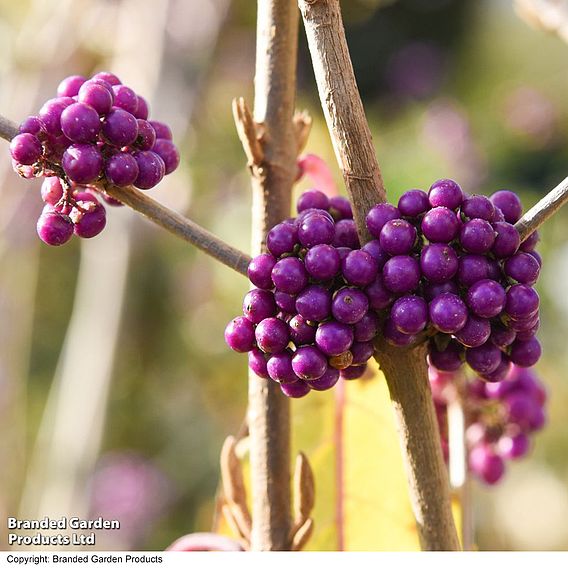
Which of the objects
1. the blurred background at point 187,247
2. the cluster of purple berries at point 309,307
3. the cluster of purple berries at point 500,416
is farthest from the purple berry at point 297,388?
the blurred background at point 187,247

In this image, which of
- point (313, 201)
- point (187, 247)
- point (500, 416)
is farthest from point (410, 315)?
point (187, 247)

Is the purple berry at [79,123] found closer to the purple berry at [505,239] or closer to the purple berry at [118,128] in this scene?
the purple berry at [118,128]

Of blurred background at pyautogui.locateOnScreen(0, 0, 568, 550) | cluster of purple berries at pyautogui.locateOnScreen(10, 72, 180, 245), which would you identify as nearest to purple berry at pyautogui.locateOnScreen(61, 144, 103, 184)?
cluster of purple berries at pyautogui.locateOnScreen(10, 72, 180, 245)

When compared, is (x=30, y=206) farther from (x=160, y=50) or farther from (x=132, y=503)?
(x=132, y=503)

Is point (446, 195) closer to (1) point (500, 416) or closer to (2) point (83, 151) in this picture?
(2) point (83, 151)

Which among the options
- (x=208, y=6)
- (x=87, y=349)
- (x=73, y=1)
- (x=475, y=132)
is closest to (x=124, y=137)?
(x=73, y=1)

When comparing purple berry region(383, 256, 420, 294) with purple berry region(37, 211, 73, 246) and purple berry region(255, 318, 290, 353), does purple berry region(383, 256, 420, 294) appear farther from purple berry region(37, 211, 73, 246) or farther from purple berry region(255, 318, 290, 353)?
purple berry region(37, 211, 73, 246)
